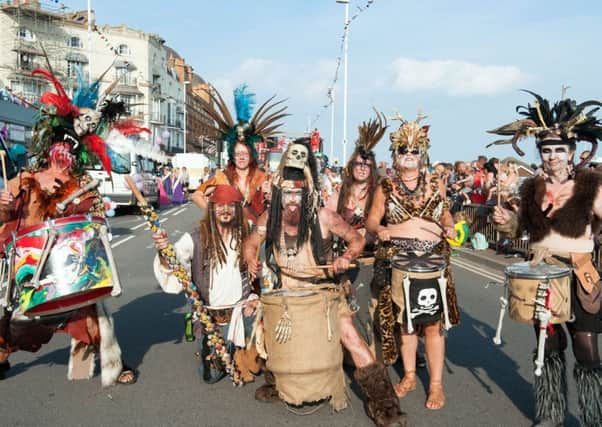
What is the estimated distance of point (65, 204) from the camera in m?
4.36

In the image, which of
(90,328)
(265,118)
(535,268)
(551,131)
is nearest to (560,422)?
(535,268)

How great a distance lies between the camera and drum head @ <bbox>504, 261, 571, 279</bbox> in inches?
135

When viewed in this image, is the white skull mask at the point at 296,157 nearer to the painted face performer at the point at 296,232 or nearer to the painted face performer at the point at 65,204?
the painted face performer at the point at 296,232

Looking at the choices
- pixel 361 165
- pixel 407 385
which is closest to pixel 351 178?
pixel 361 165

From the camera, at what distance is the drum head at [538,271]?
3.43 m

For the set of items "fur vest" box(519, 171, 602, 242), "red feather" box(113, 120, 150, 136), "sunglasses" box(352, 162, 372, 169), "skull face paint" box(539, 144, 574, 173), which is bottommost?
"fur vest" box(519, 171, 602, 242)

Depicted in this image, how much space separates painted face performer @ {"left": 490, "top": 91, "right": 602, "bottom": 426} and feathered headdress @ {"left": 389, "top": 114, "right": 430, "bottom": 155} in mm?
703

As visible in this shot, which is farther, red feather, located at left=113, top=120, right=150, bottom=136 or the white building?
the white building

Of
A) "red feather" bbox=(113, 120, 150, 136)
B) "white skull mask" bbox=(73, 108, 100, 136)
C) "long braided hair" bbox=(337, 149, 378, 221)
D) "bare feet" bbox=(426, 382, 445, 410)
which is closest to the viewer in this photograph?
"bare feet" bbox=(426, 382, 445, 410)

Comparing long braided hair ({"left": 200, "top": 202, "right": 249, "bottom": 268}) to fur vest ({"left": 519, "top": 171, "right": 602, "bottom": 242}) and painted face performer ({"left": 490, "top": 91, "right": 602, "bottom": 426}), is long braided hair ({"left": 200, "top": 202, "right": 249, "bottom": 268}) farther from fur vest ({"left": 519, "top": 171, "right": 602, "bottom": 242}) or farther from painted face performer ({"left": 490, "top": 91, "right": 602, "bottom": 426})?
fur vest ({"left": 519, "top": 171, "right": 602, "bottom": 242})

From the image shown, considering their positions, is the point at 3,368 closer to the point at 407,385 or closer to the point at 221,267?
the point at 221,267

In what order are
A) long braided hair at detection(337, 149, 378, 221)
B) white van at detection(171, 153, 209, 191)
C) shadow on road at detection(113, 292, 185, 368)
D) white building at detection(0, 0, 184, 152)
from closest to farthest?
shadow on road at detection(113, 292, 185, 368) → long braided hair at detection(337, 149, 378, 221) → white van at detection(171, 153, 209, 191) → white building at detection(0, 0, 184, 152)

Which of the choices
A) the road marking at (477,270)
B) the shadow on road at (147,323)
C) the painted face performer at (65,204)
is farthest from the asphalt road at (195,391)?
the road marking at (477,270)

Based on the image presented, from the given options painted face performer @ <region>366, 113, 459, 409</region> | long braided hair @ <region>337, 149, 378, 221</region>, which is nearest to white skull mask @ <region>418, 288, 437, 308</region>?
painted face performer @ <region>366, 113, 459, 409</region>
